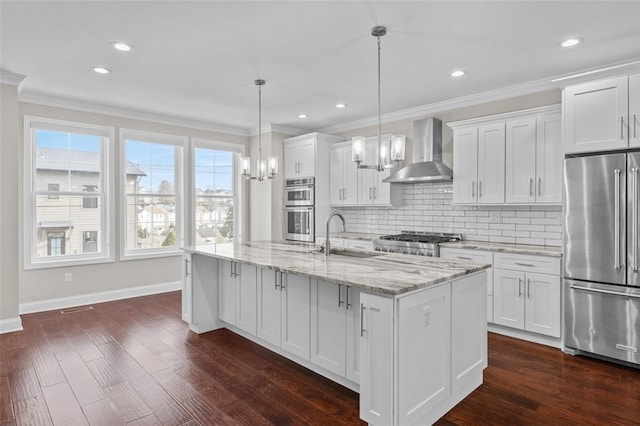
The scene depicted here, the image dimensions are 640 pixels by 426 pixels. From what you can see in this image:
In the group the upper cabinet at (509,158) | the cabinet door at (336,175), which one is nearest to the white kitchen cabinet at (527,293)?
the upper cabinet at (509,158)

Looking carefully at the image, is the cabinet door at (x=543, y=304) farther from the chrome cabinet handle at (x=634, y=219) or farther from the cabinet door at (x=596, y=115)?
the cabinet door at (x=596, y=115)

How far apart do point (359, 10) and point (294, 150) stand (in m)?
3.72

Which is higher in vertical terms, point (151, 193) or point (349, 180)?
point (349, 180)

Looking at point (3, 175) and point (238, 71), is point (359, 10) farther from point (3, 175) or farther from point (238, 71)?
point (3, 175)

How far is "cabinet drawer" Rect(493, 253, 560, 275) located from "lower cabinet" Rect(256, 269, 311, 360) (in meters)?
2.22

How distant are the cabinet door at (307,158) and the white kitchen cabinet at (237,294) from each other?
8.01 feet

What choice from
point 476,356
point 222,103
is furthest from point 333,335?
point 222,103

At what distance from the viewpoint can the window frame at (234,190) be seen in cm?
607

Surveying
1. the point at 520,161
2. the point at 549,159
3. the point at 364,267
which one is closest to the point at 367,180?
the point at 520,161

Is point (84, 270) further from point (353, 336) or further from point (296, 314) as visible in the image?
point (353, 336)

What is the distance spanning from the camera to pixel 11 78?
386 centimetres

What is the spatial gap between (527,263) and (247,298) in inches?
110

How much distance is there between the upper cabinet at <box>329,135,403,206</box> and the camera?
5.41 metres

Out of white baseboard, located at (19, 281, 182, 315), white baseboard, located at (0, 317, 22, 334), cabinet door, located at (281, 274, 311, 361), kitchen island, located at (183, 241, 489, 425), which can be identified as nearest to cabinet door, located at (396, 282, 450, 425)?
kitchen island, located at (183, 241, 489, 425)
